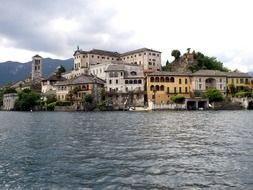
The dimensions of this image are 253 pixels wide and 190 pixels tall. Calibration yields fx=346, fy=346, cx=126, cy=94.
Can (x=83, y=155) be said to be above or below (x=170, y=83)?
below

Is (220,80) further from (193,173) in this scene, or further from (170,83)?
(193,173)

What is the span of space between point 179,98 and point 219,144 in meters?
75.2

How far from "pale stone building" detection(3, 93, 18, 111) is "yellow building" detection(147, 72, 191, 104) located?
61265 mm

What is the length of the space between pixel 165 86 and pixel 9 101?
73698 millimetres

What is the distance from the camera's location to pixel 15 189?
1550 centimetres

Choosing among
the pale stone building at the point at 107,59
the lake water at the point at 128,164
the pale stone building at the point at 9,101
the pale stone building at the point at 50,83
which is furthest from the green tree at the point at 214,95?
the pale stone building at the point at 9,101

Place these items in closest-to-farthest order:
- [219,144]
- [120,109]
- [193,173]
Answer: [193,173], [219,144], [120,109]

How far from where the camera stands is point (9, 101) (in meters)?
149

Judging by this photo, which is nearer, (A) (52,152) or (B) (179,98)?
(A) (52,152)

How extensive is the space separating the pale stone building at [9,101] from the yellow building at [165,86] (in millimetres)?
61265

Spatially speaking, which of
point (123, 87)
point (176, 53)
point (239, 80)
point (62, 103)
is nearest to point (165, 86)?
point (123, 87)

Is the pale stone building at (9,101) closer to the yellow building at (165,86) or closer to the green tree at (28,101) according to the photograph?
the green tree at (28,101)

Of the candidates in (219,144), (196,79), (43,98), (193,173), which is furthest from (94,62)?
(193,173)

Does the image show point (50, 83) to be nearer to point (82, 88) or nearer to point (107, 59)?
point (107, 59)
